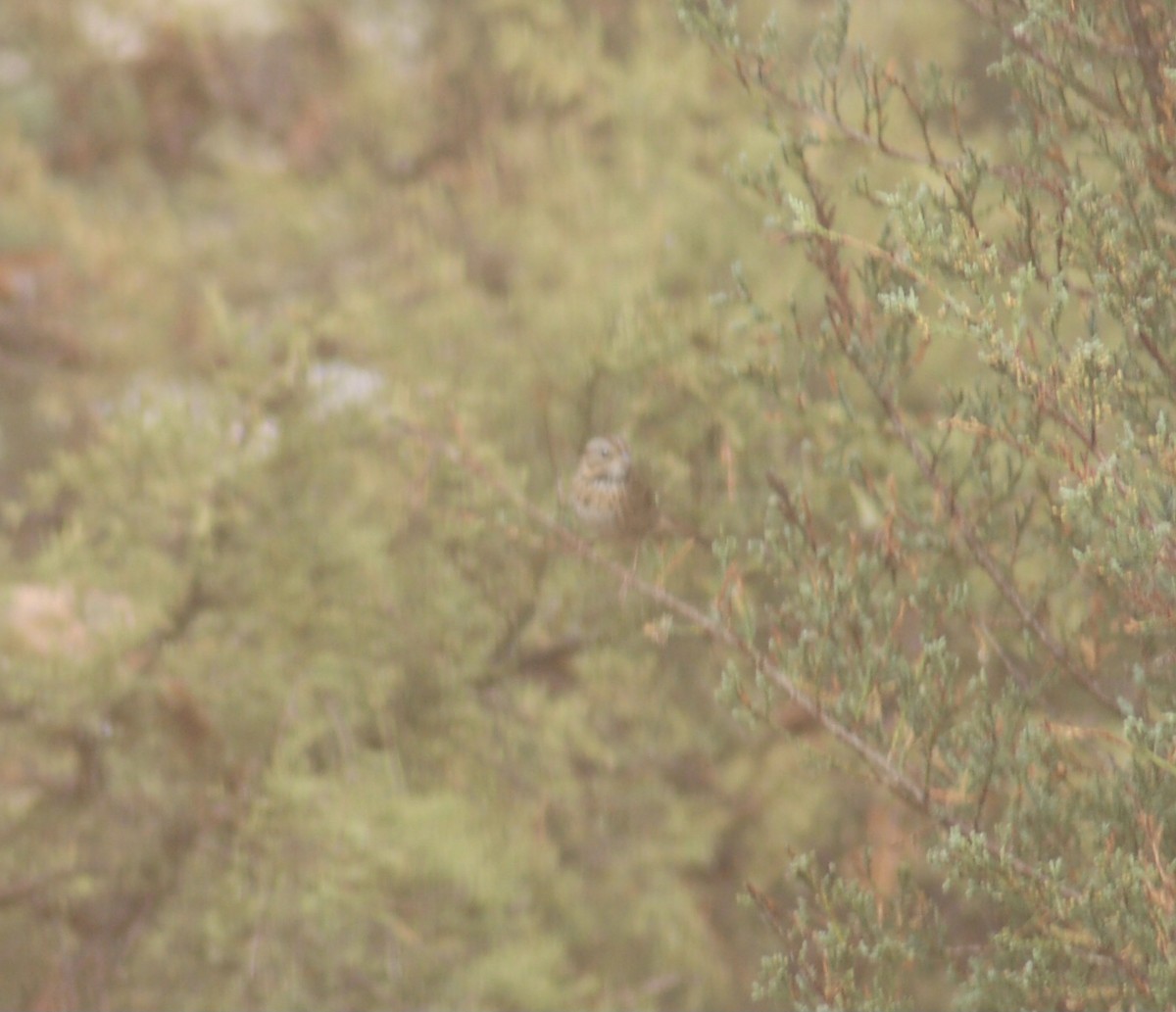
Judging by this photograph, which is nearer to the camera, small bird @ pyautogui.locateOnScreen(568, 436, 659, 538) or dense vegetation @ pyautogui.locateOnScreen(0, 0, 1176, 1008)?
dense vegetation @ pyautogui.locateOnScreen(0, 0, 1176, 1008)

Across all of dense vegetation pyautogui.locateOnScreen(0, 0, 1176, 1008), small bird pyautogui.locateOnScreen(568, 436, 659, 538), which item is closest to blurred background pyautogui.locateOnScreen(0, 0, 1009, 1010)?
dense vegetation pyautogui.locateOnScreen(0, 0, 1176, 1008)

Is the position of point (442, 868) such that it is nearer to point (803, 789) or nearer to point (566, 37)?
point (803, 789)

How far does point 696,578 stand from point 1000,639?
0.76 m

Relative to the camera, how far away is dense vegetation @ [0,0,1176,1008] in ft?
7.02

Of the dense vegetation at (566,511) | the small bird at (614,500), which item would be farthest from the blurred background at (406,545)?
the small bird at (614,500)

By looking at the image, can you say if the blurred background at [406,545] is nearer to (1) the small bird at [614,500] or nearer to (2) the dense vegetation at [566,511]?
(2) the dense vegetation at [566,511]

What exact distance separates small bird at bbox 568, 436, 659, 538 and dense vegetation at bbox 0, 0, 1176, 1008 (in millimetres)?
68

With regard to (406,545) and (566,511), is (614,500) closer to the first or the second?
(566,511)

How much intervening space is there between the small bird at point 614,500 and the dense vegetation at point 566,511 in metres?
0.07

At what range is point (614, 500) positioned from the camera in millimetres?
2977

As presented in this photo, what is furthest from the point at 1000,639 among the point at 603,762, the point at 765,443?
the point at 603,762

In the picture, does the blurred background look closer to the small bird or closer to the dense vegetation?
the dense vegetation

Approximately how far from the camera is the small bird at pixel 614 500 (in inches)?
117

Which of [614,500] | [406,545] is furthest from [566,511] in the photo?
[406,545]
